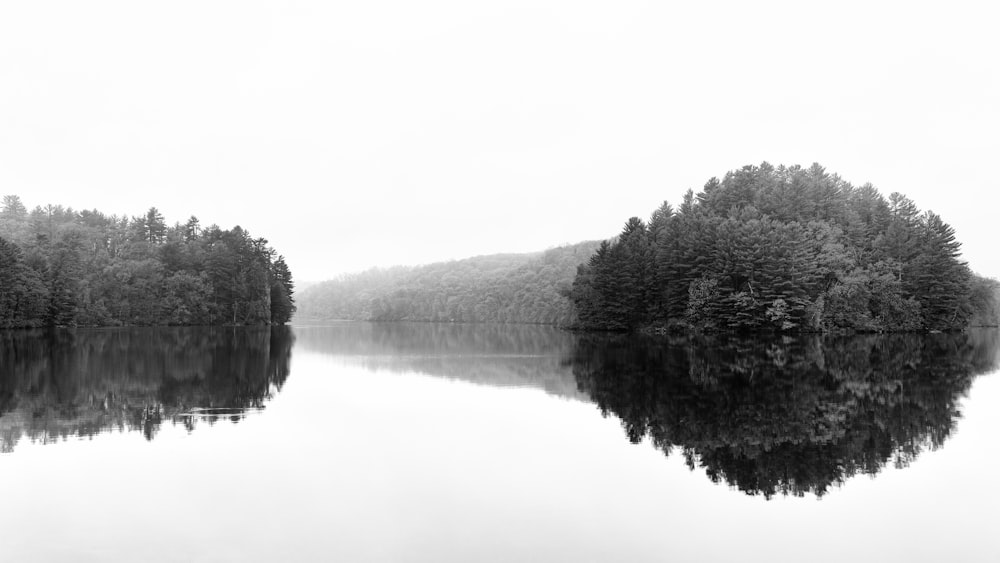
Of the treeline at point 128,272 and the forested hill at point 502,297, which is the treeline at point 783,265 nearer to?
the treeline at point 128,272

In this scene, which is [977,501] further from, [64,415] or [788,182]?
[788,182]

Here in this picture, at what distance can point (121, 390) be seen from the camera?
21.0 metres

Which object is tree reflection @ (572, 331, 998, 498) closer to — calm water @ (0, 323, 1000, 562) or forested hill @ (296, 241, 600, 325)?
calm water @ (0, 323, 1000, 562)

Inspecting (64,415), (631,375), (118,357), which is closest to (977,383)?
(631,375)

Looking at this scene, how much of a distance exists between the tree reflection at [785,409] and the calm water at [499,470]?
10cm

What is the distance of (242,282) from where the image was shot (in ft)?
338

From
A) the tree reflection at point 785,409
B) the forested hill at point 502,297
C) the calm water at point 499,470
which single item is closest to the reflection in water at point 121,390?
the calm water at point 499,470

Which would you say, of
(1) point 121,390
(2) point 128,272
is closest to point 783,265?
(1) point 121,390

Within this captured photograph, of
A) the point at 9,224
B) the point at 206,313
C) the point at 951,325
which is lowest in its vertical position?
the point at 951,325

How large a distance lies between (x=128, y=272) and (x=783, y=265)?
80884 mm

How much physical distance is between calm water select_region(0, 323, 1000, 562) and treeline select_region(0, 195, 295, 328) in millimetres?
57028

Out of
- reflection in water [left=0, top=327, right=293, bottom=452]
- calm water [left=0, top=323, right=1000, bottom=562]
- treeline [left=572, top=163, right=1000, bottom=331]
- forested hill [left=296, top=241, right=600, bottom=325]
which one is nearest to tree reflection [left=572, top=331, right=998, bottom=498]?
calm water [left=0, top=323, right=1000, bottom=562]

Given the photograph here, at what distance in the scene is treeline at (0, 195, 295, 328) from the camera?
72.4 metres

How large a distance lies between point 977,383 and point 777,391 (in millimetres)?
8819
